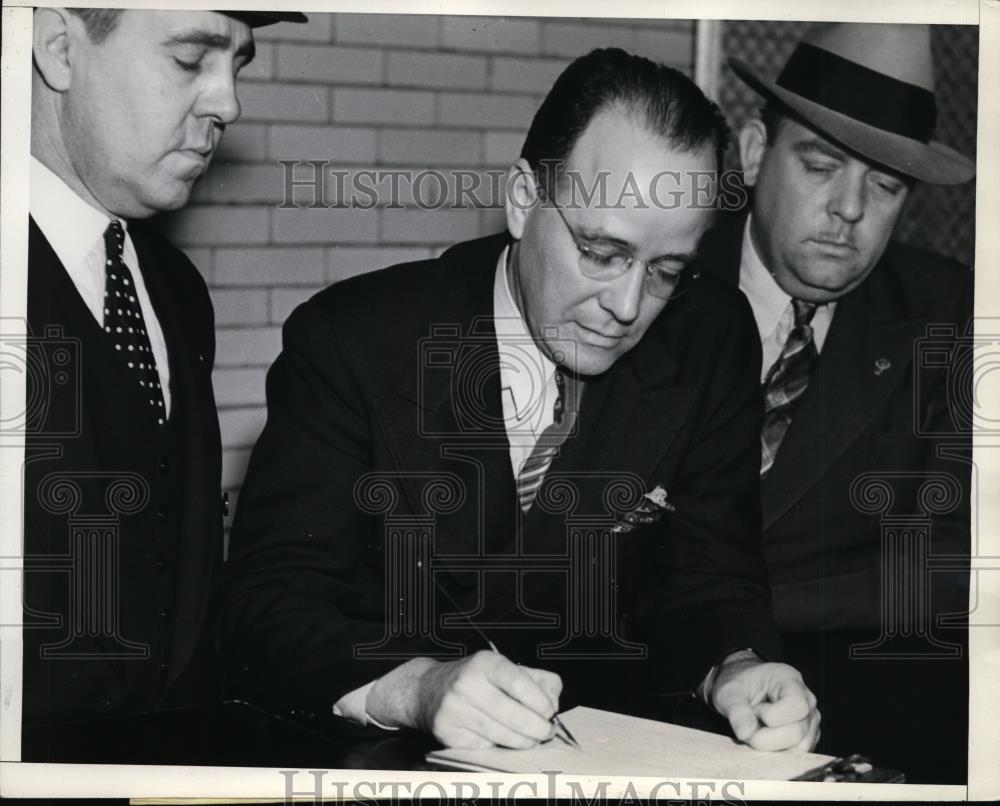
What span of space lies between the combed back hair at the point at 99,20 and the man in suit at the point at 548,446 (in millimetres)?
761

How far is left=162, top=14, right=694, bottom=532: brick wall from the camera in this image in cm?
270

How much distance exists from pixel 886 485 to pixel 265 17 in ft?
5.81

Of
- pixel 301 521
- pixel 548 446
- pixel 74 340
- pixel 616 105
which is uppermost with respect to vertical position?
pixel 616 105

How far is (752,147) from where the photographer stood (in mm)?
2730

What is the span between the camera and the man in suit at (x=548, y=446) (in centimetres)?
266

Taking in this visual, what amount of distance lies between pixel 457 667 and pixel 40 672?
39.2 inches

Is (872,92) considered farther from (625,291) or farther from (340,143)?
(340,143)

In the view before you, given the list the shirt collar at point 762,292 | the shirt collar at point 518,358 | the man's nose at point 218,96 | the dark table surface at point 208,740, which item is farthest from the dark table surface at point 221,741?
the man's nose at point 218,96

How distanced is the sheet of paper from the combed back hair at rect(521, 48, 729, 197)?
1.20 m

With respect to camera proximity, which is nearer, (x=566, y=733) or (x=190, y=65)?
(x=566, y=733)

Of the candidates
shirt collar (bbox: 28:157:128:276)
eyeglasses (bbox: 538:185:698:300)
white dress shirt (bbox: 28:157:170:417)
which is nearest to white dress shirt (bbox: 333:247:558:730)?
eyeglasses (bbox: 538:185:698:300)

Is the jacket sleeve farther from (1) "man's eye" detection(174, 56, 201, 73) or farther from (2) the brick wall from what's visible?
(1) "man's eye" detection(174, 56, 201, 73)

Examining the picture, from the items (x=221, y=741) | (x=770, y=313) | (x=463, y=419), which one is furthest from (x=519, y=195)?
(x=221, y=741)

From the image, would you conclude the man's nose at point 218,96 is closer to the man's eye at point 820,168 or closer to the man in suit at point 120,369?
the man in suit at point 120,369
